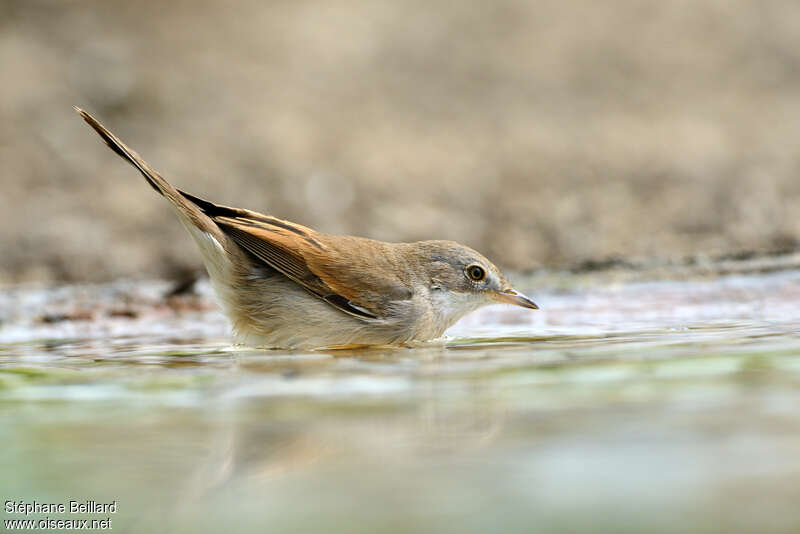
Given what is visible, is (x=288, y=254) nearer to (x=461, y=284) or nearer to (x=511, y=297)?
(x=461, y=284)

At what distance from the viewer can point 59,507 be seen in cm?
212

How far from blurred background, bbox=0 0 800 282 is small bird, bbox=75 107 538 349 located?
4160 millimetres

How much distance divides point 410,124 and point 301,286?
811 centimetres

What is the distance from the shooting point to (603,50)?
1432 centimetres

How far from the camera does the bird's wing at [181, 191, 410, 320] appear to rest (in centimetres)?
486

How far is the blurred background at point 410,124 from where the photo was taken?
10062 millimetres

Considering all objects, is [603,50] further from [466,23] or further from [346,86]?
[346,86]

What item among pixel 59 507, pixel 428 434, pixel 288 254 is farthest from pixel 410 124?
pixel 59 507

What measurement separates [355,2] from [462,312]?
1030 centimetres

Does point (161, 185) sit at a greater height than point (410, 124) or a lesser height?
lesser

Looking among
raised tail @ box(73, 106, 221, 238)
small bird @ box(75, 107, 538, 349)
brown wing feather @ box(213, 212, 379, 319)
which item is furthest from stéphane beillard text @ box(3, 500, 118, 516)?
brown wing feather @ box(213, 212, 379, 319)

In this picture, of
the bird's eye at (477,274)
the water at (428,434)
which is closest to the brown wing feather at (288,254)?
the water at (428,434)

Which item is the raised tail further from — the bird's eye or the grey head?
the bird's eye

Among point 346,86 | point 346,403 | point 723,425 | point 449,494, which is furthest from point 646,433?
point 346,86
